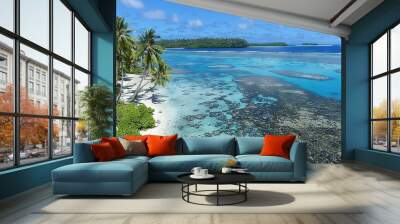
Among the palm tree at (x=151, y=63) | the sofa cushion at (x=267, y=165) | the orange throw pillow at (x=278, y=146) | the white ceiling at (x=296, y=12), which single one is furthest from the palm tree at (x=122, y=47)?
the sofa cushion at (x=267, y=165)

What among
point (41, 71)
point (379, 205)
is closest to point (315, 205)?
point (379, 205)

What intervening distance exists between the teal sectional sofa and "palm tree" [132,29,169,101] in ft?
26.6

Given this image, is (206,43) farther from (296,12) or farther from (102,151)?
(102,151)

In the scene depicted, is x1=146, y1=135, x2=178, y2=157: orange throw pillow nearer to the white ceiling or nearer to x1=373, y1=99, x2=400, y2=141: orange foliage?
the white ceiling

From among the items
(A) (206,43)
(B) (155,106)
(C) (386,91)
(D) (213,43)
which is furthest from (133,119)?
(C) (386,91)

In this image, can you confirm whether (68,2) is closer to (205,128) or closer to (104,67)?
(104,67)

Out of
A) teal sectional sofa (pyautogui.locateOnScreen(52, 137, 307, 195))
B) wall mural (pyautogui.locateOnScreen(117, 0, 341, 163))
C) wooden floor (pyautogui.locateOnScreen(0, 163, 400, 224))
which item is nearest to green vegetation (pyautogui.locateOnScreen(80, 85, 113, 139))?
teal sectional sofa (pyautogui.locateOnScreen(52, 137, 307, 195))

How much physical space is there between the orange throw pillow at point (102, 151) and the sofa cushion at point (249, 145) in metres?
2.41

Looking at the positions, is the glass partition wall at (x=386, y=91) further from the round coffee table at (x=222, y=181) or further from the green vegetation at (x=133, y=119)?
the green vegetation at (x=133, y=119)

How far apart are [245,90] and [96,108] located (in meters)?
7.79

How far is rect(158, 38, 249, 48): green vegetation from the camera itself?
1588 centimetres

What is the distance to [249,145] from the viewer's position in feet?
24.4

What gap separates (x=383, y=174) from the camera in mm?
7750

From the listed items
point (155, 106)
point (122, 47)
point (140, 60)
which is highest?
point (122, 47)
